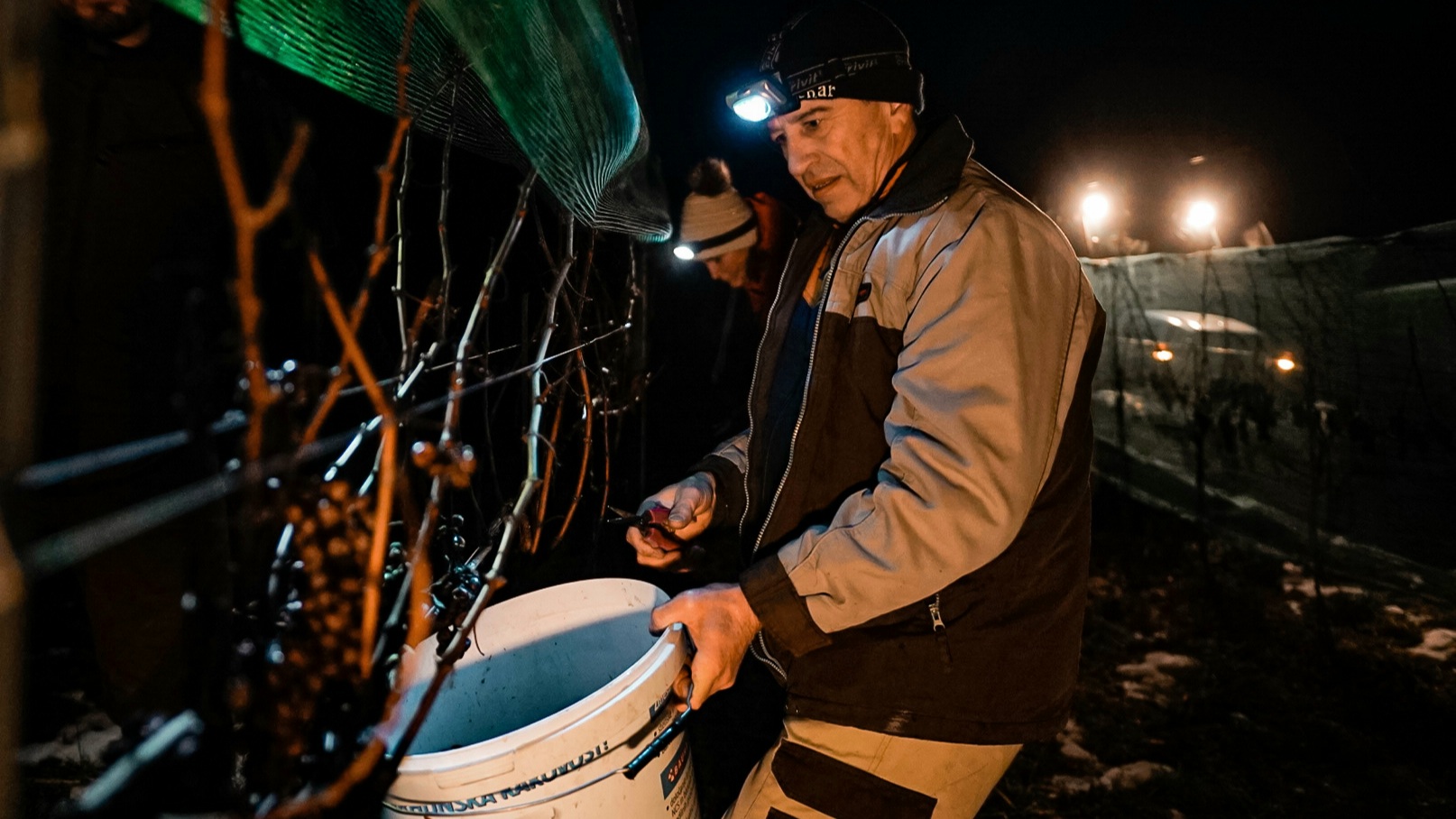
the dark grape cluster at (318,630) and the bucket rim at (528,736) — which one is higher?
the dark grape cluster at (318,630)

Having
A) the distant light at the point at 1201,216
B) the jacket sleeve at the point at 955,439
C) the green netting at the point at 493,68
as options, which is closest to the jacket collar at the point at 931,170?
the jacket sleeve at the point at 955,439

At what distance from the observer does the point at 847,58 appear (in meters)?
1.84

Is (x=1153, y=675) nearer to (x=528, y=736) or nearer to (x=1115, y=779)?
(x=1115, y=779)

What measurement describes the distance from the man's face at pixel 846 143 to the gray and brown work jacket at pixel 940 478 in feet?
0.67

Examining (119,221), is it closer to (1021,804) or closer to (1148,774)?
(1021,804)

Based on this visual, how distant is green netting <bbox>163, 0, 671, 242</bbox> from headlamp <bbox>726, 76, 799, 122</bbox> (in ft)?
1.18

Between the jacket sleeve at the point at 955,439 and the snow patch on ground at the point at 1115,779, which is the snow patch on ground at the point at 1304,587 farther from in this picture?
the jacket sleeve at the point at 955,439

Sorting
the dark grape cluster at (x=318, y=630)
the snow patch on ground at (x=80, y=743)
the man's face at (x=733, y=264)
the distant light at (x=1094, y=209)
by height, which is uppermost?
the distant light at (x=1094, y=209)

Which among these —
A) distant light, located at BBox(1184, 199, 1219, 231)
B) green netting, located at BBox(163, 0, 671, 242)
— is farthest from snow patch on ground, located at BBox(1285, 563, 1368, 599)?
green netting, located at BBox(163, 0, 671, 242)

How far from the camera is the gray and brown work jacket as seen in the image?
1431 millimetres

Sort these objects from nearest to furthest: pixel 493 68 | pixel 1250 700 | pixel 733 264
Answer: pixel 493 68, pixel 1250 700, pixel 733 264

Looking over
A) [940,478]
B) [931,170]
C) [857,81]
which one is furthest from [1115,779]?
[857,81]

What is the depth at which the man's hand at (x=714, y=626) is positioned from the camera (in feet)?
5.04

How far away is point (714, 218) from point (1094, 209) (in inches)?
161
